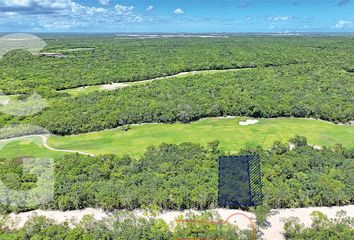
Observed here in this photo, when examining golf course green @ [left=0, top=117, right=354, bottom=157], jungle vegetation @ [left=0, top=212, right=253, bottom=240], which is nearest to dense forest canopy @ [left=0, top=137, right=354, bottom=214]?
jungle vegetation @ [left=0, top=212, right=253, bottom=240]

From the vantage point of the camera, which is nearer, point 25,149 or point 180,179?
point 180,179

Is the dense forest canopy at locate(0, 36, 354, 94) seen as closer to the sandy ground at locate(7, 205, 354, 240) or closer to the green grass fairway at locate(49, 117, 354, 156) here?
the green grass fairway at locate(49, 117, 354, 156)

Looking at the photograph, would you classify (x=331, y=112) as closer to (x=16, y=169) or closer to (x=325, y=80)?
(x=325, y=80)

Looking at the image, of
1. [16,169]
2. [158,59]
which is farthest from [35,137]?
[158,59]

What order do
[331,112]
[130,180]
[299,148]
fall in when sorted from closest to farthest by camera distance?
[130,180]
[299,148]
[331,112]
